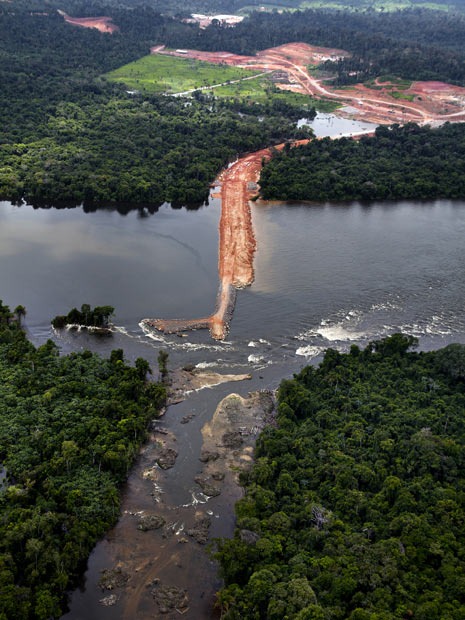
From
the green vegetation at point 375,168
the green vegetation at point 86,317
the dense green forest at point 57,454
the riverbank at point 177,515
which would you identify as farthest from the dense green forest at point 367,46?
the dense green forest at point 57,454

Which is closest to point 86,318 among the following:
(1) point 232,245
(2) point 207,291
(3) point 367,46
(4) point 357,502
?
(2) point 207,291

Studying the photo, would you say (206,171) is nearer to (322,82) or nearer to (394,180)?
(394,180)

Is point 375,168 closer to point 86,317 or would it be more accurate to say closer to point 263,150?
point 263,150

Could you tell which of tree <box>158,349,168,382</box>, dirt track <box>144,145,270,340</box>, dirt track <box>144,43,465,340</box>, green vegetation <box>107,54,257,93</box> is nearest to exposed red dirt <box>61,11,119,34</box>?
dirt track <box>144,43,465,340</box>

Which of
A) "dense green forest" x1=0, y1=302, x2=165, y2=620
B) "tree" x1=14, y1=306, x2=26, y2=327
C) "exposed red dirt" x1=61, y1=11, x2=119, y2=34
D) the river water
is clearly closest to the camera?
"dense green forest" x1=0, y1=302, x2=165, y2=620

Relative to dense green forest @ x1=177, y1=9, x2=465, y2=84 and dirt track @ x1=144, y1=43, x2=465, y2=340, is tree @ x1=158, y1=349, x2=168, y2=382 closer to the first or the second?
dirt track @ x1=144, y1=43, x2=465, y2=340

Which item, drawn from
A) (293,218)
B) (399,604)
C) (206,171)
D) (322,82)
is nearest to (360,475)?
(399,604)
